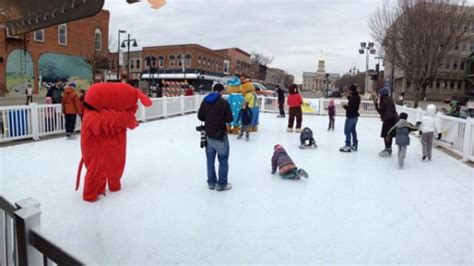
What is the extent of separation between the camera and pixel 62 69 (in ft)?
97.3

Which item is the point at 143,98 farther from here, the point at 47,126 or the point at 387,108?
the point at 47,126

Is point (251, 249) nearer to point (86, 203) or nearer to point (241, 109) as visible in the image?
point (86, 203)

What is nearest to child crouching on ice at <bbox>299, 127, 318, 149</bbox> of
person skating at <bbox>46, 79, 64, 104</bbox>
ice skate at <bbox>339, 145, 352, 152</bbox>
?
ice skate at <bbox>339, 145, 352, 152</bbox>

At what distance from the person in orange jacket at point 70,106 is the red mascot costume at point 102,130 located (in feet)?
16.1

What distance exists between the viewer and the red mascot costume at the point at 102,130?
4695mm

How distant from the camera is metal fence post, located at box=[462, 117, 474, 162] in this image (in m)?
7.68

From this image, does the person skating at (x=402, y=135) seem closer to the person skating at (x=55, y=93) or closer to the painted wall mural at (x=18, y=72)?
the person skating at (x=55, y=93)

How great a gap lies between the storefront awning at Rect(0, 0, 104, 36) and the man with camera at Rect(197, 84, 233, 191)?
2.81 metres

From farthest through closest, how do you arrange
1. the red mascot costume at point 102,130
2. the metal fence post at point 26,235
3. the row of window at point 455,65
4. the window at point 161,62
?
the window at point 161,62
the row of window at point 455,65
the red mascot costume at point 102,130
the metal fence post at point 26,235

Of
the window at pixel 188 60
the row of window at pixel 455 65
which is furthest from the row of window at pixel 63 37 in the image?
the row of window at pixel 455 65

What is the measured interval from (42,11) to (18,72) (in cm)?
2797

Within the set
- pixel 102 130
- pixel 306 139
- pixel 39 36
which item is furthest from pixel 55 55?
pixel 102 130

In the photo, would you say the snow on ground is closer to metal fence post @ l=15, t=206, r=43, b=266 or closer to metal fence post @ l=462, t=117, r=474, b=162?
metal fence post @ l=15, t=206, r=43, b=266

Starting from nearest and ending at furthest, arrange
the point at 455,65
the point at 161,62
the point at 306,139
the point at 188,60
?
the point at 306,139 → the point at 455,65 → the point at 188,60 → the point at 161,62
